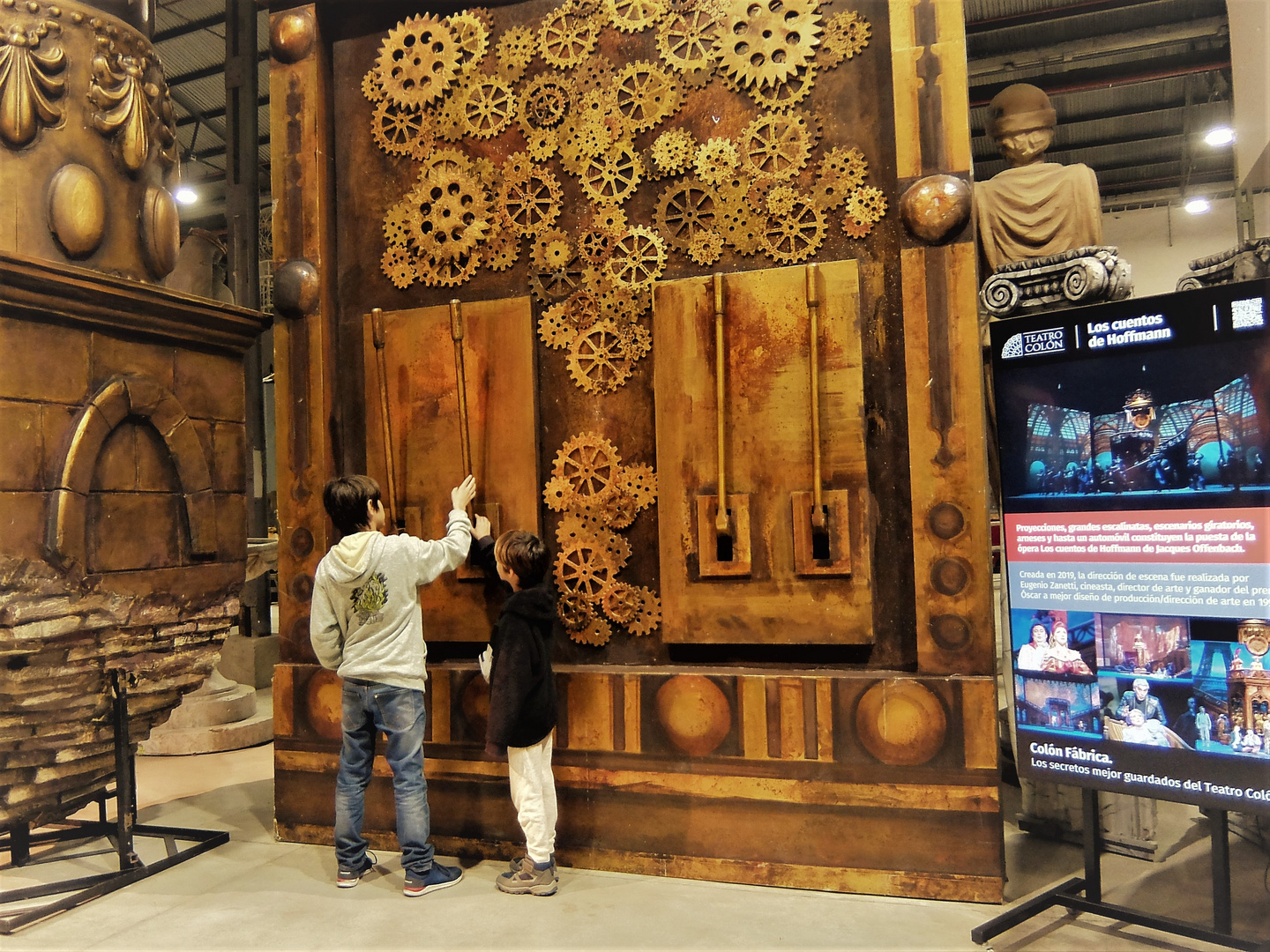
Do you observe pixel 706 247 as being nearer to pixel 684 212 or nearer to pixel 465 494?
pixel 684 212

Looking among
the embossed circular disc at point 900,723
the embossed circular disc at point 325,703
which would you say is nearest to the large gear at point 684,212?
the embossed circular disc at point 900,723

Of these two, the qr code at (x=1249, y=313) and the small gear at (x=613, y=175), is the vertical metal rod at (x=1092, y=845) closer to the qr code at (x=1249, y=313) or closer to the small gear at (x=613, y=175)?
the qr code at (x=1249, y=313)

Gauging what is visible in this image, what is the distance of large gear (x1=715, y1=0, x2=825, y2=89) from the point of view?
320 cm

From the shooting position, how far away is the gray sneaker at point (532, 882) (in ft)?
9.98

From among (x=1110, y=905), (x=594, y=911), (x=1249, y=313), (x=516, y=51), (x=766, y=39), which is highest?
(x=516, y=51)

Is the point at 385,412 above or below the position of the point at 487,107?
below

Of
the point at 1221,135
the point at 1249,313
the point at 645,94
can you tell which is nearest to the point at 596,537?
the point at 645,94

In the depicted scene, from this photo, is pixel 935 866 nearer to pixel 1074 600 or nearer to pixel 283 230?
pixel 1074 600

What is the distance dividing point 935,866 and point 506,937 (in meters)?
1.42

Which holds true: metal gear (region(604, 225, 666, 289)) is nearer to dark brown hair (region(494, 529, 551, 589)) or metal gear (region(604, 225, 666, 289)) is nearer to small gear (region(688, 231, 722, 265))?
small gear (region(688, 231, 722, 265))

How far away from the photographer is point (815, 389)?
3057 millimetres

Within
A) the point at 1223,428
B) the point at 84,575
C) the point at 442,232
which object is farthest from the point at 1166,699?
the point at 84,575

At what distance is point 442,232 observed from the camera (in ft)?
11.9

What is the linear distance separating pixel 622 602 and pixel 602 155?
1749 mm
